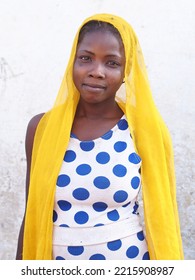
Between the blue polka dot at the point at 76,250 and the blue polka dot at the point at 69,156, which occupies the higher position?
the blue polka dot at the point at 69,156

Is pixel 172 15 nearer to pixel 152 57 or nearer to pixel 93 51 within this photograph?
pixel 152 57

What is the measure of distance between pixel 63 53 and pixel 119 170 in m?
1.65

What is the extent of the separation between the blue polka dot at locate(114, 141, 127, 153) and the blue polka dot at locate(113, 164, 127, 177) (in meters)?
0.06

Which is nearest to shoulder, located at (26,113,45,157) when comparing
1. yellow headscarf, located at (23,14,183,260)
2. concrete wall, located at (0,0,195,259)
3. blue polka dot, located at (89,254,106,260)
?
yellow headscarf, located at (23,14,183,260)

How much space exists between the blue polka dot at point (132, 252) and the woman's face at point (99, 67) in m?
0.54

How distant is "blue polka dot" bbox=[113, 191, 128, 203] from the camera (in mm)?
2055

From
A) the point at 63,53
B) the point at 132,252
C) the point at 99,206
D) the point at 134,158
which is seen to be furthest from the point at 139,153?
the point at 63,53

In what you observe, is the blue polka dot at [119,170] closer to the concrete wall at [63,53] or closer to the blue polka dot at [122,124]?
the blue polka dot at [122,124]

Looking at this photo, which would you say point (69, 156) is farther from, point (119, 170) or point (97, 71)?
point (97, 71)

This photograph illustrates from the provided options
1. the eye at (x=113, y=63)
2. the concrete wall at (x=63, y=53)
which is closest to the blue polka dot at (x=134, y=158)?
the eye at (x=113, y=63)

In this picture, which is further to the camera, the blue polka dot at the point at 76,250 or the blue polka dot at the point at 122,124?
the blue polka dot at the point at 122,124

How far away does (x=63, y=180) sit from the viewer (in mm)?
2096

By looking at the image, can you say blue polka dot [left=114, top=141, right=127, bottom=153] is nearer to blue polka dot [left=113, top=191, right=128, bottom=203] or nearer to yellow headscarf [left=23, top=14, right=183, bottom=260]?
yellow headscarf [left=23, top=14, right=183, bottom=260]

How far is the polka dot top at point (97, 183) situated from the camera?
205 cm
